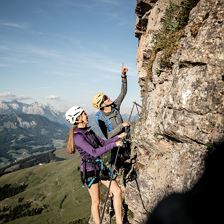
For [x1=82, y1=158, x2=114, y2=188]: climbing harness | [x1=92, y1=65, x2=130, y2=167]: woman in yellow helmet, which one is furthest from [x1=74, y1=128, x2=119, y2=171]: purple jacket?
[x1=92, y1=65, x2=130, y2=167]: woman in yellow helmet

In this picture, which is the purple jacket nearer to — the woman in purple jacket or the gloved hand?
the woman in purple jacket

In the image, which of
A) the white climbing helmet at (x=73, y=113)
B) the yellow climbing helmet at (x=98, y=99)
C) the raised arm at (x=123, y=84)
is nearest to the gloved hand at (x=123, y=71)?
the raised arm at (x=123, y=84)

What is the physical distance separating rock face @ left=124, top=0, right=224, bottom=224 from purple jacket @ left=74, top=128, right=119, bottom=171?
3.28 meters

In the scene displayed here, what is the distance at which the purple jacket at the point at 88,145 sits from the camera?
35.5 ft

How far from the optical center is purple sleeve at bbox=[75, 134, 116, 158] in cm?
1080

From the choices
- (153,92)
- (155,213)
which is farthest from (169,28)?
(155,213)

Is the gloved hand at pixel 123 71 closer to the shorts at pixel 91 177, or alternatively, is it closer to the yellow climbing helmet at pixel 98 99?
the yellow climbing helmet at pixel 98 99

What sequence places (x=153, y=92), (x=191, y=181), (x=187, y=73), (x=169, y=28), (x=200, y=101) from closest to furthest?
(x=191, y=181), (x=200, y=101), (x=187, y=73), (x=169, y=28), (x=153, y=92)

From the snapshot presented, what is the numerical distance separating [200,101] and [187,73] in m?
1.78

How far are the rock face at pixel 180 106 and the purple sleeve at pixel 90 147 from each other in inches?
135

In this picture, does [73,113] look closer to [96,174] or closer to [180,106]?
[96,174]

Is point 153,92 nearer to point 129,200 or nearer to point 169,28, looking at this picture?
point 169,28

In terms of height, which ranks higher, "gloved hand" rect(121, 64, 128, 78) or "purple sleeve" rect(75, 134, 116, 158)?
"gloved hand" rect(121, 64, 128, 78)

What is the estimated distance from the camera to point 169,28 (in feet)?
50.9
